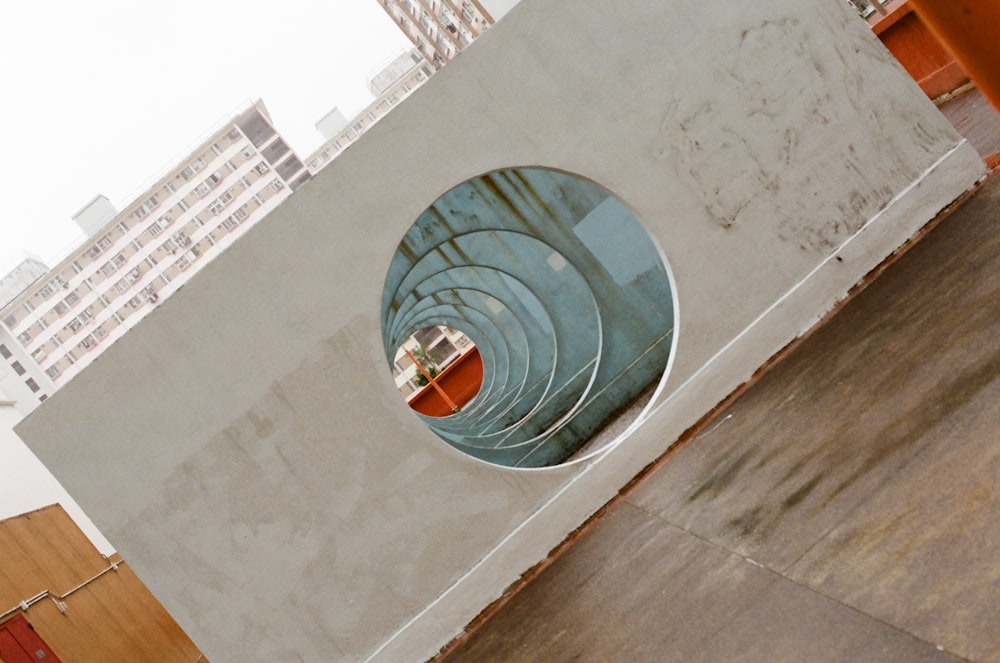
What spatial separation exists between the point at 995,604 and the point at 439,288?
980 cm

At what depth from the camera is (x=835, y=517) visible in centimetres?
418

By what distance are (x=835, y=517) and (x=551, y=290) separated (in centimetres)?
855

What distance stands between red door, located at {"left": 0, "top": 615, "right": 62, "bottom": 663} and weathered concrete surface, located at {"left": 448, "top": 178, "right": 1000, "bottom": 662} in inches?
278

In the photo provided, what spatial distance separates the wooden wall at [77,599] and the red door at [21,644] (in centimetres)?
17

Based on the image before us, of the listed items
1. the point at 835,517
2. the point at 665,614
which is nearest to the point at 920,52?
the point at 835,517

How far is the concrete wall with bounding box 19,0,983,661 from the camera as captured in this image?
579 centimetres

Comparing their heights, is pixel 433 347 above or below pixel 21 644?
below

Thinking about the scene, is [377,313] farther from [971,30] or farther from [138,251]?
[138,251]

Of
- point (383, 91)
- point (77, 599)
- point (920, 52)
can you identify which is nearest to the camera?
point (920, 52)

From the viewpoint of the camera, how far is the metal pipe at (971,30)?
5598 mm

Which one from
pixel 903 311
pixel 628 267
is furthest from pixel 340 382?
pixel 628 267

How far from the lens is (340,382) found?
593 centimetres

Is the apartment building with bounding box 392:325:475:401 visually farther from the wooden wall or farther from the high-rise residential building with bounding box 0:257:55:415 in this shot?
the wooden wall

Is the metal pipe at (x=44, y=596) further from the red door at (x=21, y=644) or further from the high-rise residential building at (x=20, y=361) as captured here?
the high-rise residential building at (x=20, y=361)
